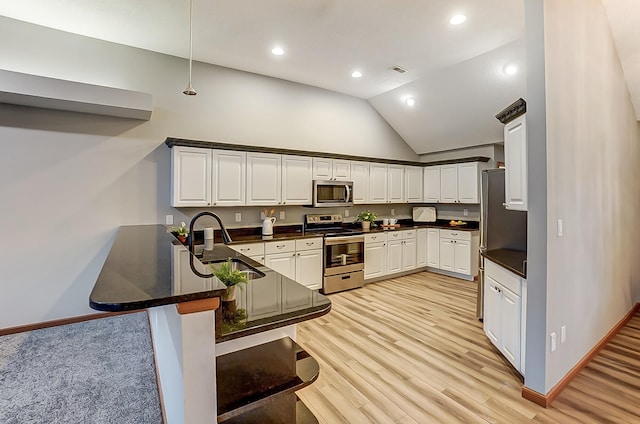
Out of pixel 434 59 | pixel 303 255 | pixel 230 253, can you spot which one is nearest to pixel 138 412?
pixel 230 253

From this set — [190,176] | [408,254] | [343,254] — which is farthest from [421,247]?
[190,176]

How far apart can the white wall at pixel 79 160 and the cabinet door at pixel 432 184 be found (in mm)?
3962

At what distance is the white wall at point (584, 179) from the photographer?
2176 mm

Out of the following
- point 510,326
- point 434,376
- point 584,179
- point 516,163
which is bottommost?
point 434,376

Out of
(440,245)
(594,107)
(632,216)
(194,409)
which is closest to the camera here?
(194,409)

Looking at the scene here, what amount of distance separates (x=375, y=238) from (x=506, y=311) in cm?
279

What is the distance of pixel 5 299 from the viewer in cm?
329

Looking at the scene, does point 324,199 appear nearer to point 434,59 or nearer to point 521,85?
point 434,59

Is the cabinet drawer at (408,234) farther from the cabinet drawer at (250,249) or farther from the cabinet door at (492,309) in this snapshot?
the cabinet drawer at (250,249)

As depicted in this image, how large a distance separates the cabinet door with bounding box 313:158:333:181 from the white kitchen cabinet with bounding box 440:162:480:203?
2495mm

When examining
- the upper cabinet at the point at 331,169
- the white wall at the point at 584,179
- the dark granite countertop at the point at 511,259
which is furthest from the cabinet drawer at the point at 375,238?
the white wall at the point at 584,179

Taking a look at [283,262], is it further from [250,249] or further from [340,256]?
[340,256]

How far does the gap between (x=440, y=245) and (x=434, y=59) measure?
3.24 m

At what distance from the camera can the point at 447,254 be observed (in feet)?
18.7
